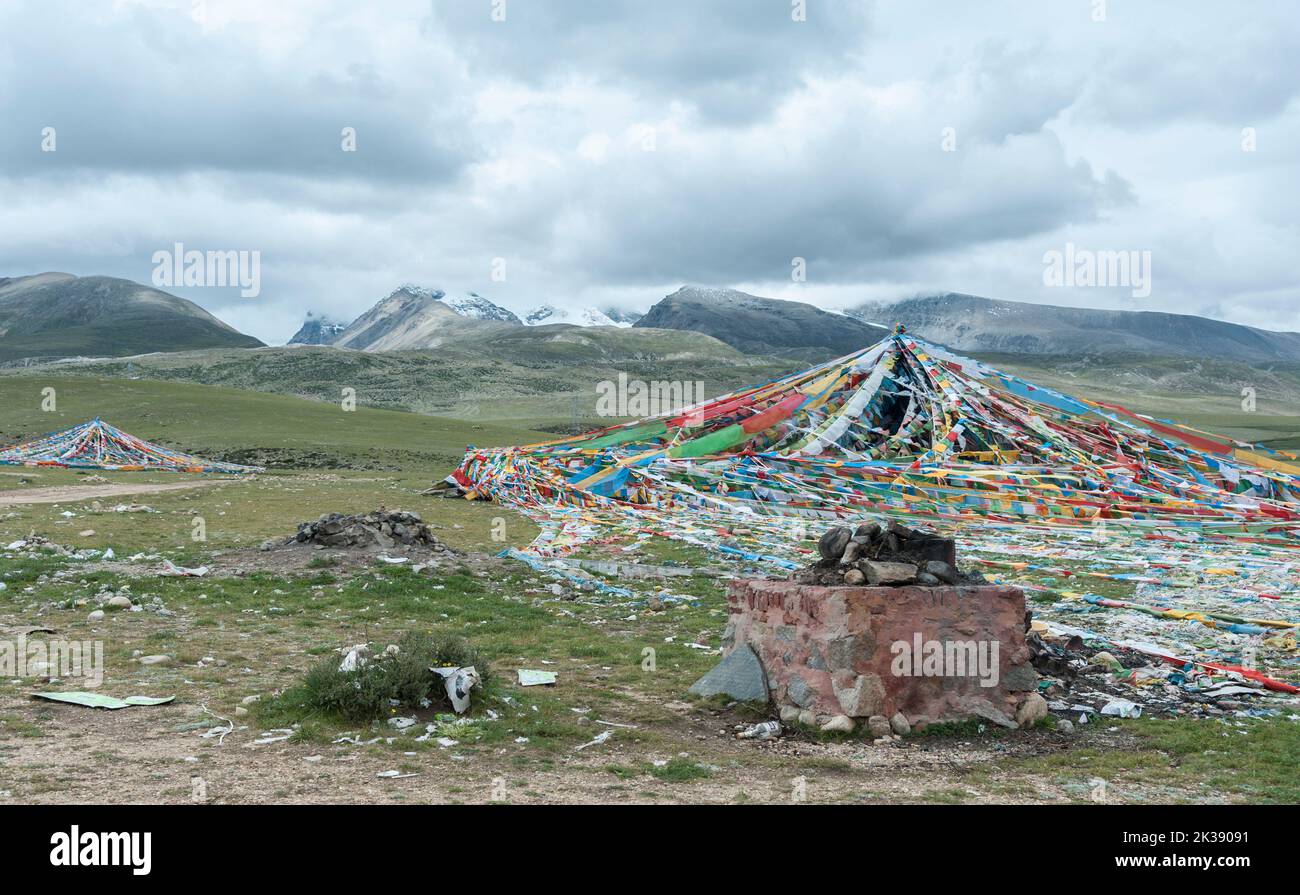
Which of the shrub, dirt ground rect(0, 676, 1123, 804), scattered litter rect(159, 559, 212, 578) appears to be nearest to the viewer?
dirt ground rect(0, 676, 1123, 804)

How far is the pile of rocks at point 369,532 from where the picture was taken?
16359mm

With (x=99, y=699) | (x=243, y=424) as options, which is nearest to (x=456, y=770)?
(x=99, y=699)

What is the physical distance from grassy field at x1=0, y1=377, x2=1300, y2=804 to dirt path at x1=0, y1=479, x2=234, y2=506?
19.8 feet

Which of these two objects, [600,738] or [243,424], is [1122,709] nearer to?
[600,738]

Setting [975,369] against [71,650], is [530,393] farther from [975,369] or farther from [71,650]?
[71,650]

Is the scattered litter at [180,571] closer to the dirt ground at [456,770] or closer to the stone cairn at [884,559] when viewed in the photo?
the dirt ground at [456,770]

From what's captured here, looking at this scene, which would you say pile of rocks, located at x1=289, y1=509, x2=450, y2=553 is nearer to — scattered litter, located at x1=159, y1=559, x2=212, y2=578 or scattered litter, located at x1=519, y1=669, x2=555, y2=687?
scattered litter, located at x1=159, y1=559, x2=212, y2=578

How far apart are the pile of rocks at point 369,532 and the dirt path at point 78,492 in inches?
423

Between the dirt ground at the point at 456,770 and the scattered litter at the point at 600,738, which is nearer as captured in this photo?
the dirt ground at the point at 456,770

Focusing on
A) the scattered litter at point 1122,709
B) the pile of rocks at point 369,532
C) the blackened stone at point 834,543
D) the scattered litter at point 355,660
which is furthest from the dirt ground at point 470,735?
the blackened stone at point 834,543

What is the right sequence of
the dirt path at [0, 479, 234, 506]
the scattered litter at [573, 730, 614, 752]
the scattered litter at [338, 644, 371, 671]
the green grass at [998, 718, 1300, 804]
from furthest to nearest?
1. the dirt path at [0, 479, 234, 506]
2. the scattered litter at [338, 644, 371, 671]
3. the scattered litter at [573, 730, 614, 752]
4. the green grass at [998, 718, 1300, 804]

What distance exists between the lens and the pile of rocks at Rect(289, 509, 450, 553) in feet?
53.7

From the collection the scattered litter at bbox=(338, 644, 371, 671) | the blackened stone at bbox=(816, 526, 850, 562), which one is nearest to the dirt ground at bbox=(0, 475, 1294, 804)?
the scattered litter at bbox=(338, 644, 371, 671)

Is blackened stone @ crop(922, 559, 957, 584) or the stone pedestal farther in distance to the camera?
blackened stone @ crop(922, 559, 957, 584)
